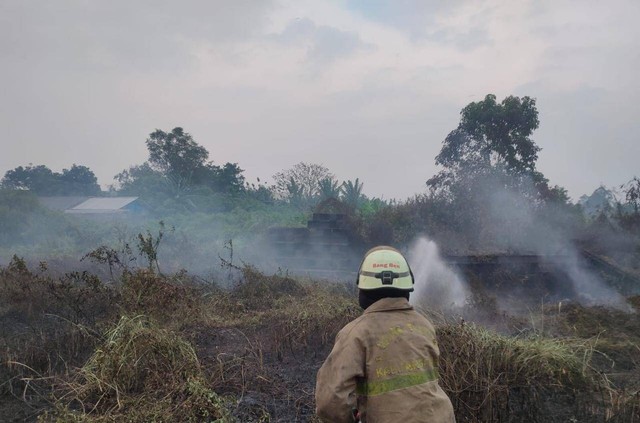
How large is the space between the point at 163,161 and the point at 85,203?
11866mm

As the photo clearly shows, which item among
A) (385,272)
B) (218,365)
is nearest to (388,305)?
(385,272)

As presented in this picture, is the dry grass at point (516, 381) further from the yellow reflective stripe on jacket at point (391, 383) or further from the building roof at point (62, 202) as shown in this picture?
the building roof at point (62, 202)

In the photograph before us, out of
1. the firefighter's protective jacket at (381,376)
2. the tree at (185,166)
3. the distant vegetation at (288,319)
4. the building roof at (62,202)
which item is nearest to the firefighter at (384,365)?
the firefighter's protective jacket at (381,376)

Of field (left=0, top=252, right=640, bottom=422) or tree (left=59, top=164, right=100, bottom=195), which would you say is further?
tree (left=59, top=164, right=100, bottom=195)

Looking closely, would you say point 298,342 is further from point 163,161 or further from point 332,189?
point 163,161

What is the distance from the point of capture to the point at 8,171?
50.9 meters

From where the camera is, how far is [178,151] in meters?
36.0

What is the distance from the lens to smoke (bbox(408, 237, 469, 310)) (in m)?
11.7

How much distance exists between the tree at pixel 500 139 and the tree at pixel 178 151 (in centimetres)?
2062

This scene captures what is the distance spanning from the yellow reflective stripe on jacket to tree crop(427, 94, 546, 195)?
1830cm

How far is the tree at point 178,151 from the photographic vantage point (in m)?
35.7

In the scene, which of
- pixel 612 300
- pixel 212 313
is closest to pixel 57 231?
pixel 212 313

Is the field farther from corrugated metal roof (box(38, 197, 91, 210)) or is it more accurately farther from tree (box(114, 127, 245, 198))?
corrugated metal roof (box(38, 197, 91, 210))

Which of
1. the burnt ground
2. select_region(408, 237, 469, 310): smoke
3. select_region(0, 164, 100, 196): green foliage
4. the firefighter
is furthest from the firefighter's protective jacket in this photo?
select_region(0, 164, 100, 196): green foliage
